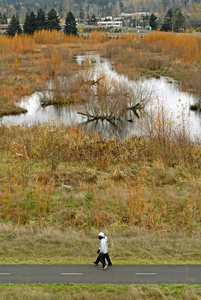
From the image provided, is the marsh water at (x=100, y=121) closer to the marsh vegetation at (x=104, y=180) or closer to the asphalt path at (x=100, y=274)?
the marsh vegetation at (x=104, y=180)

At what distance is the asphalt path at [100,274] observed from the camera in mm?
10562

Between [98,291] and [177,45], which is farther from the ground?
[177,45]

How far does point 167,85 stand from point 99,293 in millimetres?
39409

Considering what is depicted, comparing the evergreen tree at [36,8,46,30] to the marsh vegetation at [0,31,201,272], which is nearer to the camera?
the marsh vegetation at [0,31,201,272]

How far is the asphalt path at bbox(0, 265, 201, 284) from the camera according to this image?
1056 cm

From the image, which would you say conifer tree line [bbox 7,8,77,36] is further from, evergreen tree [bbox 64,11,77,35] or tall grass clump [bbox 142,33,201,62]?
tall grass clump [bbox 142,33,201,62]

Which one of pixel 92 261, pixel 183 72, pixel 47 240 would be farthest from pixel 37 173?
pixel 183 72

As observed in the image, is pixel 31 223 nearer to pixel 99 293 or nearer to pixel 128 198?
pixel 128 198

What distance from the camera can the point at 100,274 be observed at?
10.9m

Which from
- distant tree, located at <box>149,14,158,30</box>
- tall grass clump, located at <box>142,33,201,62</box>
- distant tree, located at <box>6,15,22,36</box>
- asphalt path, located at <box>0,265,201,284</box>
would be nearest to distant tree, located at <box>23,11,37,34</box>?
distant tree, located at <box>6,15,22,36</box>

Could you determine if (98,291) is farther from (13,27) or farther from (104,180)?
(13,27)

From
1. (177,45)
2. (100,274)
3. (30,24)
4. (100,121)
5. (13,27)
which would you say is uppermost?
(30,24)

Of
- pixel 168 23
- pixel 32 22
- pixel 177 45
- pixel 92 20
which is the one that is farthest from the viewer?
pixel 92 20

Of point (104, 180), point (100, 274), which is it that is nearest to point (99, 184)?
point (104, 180)
